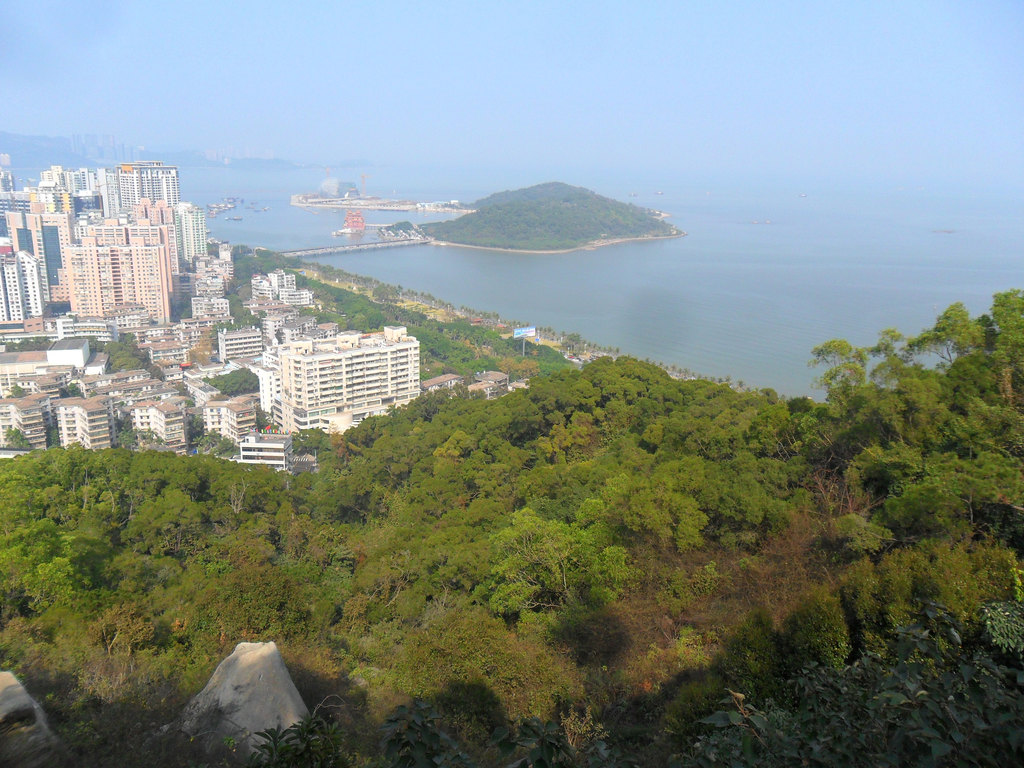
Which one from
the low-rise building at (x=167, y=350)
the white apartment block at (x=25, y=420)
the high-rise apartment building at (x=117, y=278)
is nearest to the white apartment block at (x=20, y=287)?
the high-rise apartment building at (x=117, y=278)

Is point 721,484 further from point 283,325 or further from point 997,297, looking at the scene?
point 283,325

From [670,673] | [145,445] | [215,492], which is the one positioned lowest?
[145,445]

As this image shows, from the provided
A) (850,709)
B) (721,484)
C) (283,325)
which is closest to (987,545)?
(850,709)

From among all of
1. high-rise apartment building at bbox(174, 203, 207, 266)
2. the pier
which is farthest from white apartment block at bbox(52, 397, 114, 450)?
the pier

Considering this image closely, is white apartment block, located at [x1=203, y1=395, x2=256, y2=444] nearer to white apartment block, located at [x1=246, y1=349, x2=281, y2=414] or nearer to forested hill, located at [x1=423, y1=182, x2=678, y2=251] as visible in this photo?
white apartment block, located at [x1=246, y1=349, x2=281, y2=414]

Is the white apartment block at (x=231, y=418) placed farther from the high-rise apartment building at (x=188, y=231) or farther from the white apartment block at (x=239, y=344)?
the high-rise apartment building at (x=188, y=231)

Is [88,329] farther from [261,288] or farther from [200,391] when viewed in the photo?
[261,288]
